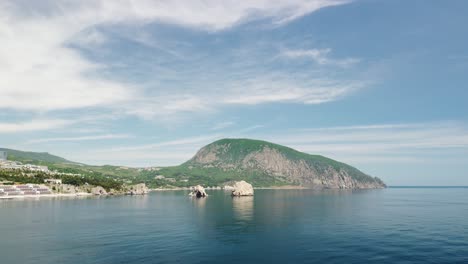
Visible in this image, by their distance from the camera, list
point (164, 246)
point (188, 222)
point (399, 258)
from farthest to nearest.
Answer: point (188, 222) → point (164, 246) → point (399, 258)

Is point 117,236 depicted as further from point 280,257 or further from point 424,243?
point 424,243

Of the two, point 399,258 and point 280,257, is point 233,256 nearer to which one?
point 280,257

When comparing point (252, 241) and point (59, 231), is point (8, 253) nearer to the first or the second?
point (59, 231)

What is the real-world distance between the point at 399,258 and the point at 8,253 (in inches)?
3561

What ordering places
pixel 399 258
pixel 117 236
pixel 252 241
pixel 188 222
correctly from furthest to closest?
pixel 188 222 → pixel 117 236 → pixel 252 241 → pixel 399 258

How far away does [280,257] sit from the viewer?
76812 mm

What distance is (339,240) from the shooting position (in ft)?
318

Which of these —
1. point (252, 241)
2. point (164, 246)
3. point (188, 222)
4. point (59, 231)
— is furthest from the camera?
point (188, 222)

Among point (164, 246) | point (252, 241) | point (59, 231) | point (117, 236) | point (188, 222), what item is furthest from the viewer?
point (188, 222)

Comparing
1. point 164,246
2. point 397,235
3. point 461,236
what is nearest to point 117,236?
point 164,246

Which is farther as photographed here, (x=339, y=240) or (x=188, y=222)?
(x=188, y=222)

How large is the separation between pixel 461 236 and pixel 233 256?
7632cm

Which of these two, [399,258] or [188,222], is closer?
[399,258]

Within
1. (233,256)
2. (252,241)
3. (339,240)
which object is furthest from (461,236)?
(233,256)
